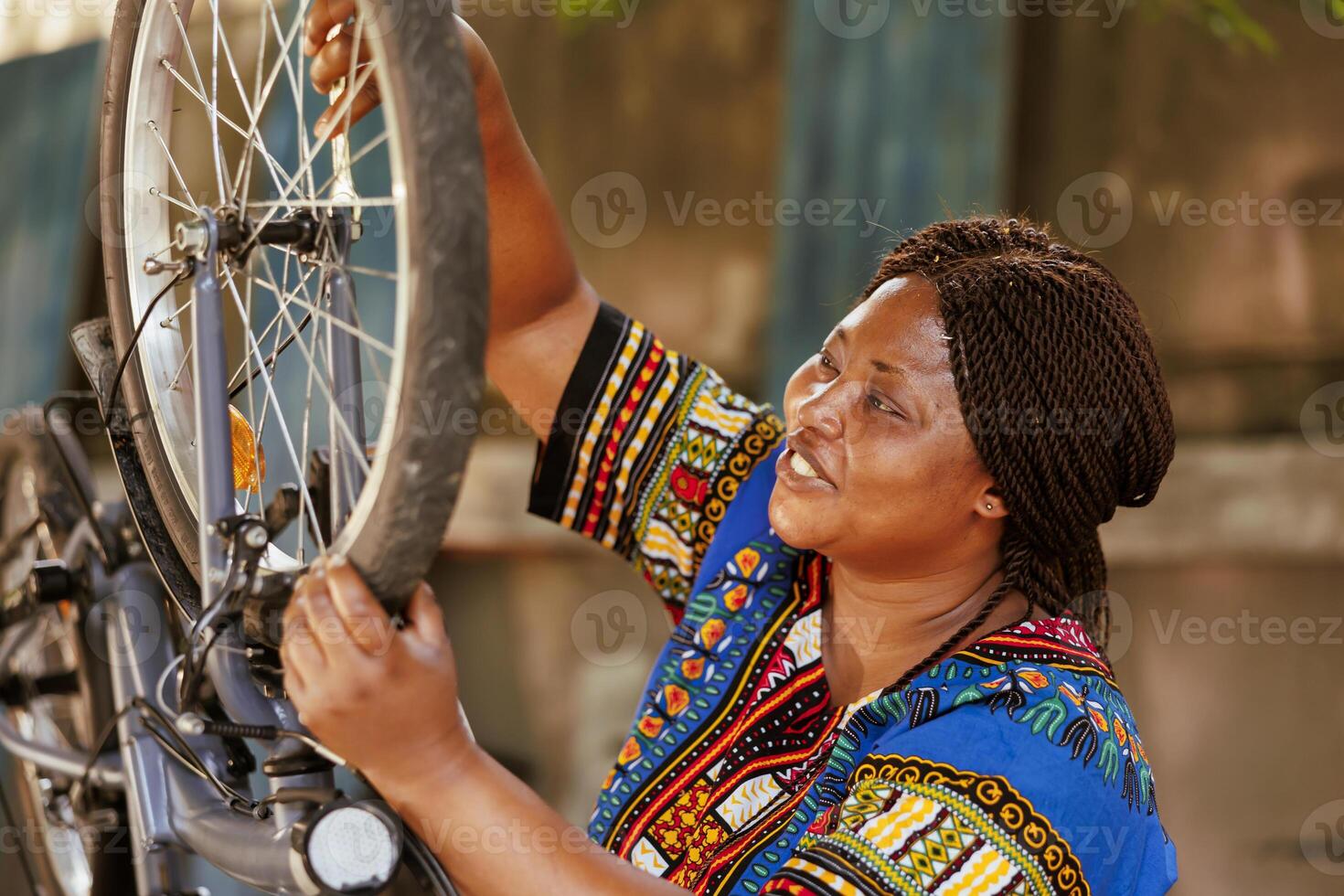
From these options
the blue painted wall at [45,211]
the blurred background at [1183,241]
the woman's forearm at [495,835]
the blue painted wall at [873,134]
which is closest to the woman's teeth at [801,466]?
the woman's forearm at [495,835]

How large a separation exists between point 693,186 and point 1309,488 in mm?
1553

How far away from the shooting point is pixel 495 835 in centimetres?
85

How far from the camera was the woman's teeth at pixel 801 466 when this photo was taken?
1.13 metres

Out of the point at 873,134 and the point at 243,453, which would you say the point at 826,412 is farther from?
the point at 873,134

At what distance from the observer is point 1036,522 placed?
1.15 meters


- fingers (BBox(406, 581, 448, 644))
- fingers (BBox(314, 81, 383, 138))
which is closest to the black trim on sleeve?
fingers (BBox(314, 81, 383, 138))

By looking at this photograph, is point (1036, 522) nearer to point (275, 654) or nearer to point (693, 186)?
point (275, 654)

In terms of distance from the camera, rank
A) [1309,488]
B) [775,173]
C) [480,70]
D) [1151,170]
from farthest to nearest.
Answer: [775,173] → [1151,170] → [1309,488] → [480,70]

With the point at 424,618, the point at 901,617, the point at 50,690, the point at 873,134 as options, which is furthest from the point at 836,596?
the point at 873,134

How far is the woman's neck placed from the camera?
1190 mm

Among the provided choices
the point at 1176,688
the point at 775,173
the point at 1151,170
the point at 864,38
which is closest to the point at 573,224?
the point at 775,173

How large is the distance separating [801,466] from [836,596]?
19cm

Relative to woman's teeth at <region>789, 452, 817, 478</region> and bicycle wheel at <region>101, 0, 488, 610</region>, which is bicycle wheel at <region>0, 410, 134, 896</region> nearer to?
bicycle wheel at <region>101, 0, 488, 610</region>

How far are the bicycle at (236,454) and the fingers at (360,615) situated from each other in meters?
0.02
